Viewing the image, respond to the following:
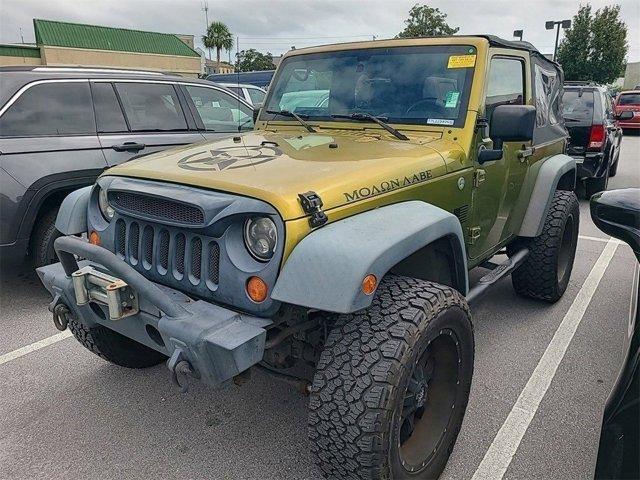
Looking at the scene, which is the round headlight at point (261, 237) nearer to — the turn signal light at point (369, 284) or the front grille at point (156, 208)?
the front grille at point (156, 208)

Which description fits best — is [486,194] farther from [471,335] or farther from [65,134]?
[65,134]

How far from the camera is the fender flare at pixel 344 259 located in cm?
174

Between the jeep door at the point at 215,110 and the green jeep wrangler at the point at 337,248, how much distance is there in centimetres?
233

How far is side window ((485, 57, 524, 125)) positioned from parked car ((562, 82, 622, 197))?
4.69m

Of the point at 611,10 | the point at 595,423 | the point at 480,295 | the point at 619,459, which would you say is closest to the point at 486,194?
the point at 480,295

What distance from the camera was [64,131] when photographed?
4.35 meters

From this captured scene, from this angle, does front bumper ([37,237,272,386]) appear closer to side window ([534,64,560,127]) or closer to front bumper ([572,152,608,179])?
side window ([534,64,560,127])

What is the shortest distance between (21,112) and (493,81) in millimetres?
3686

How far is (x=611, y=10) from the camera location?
3184cm

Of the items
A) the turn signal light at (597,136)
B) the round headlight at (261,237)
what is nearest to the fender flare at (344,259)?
the round headlight at (261,237)

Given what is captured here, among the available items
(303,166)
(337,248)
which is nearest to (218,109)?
(303,166)

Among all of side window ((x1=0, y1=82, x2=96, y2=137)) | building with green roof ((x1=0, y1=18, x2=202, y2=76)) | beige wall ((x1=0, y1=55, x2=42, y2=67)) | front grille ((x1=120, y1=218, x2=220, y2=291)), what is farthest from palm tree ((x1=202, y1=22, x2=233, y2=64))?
front grille ((x1=120, y1=218, x2=220, y2=291))

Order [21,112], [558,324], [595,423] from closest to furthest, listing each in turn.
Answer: [595,423]
[558,324]
[21,112]

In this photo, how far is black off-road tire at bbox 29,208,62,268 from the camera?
13.9 ft
